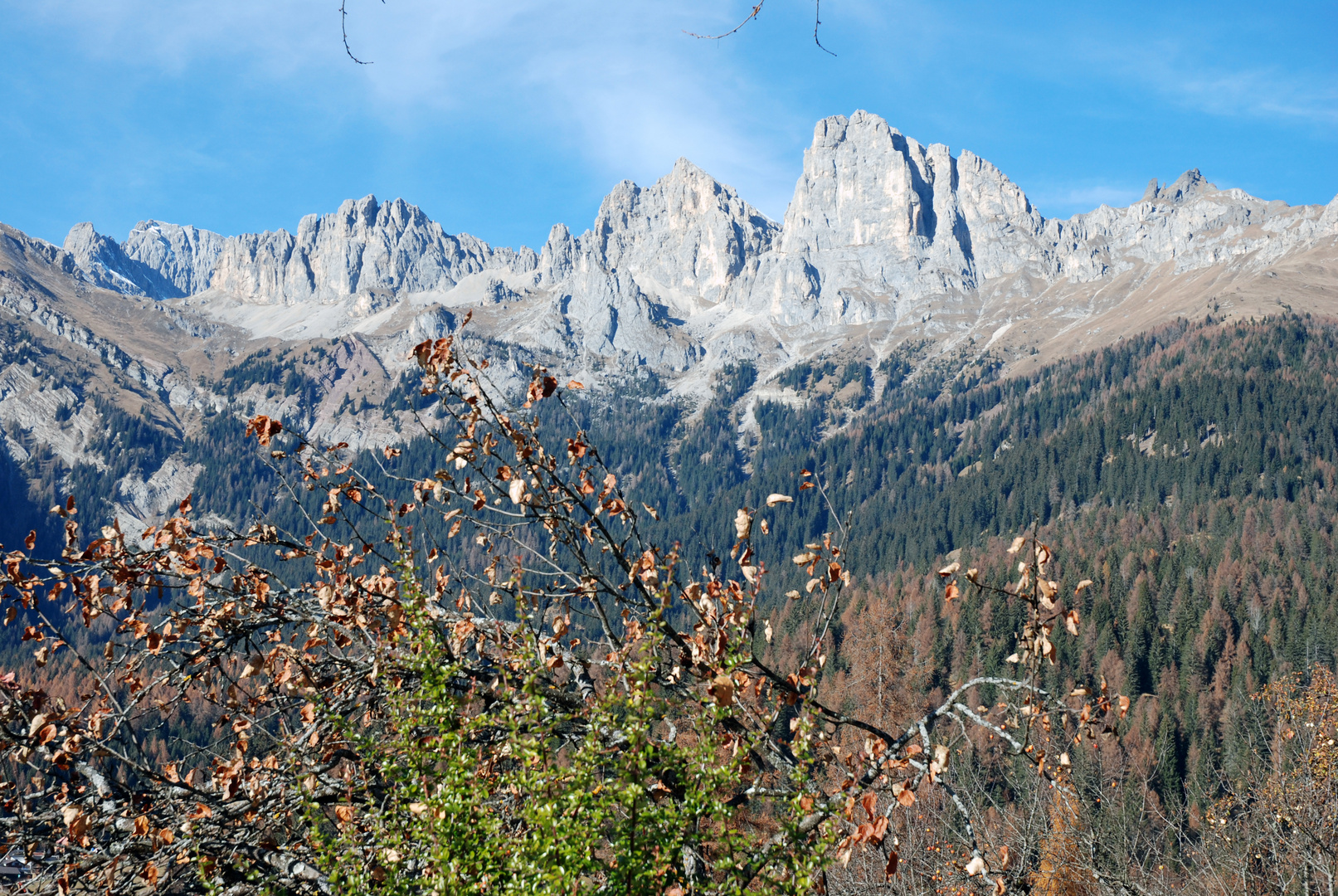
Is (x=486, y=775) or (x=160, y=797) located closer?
(x=486, y=775)

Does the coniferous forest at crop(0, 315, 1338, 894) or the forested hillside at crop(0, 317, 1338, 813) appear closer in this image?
the coniferous forest at crop(0, 315, 1338, 894)

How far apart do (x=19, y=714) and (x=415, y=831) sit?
3.52m

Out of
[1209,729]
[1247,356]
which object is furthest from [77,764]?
[1247,356]

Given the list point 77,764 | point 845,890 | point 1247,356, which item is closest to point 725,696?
point 77,764

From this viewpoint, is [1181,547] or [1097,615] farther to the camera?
[1181,547]

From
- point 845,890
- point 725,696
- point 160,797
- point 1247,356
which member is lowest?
point 845,890

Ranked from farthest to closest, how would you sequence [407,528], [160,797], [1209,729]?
1. [1209,729]
2. [407,528]
3. [160,797]

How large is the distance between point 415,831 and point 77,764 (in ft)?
10.7

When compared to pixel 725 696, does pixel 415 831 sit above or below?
below

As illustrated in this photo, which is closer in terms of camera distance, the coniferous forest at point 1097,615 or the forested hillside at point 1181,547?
the coniferous forest at point 1097,615

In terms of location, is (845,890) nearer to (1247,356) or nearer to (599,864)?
(599,864)

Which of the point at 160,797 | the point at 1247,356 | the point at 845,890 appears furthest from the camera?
the point at 1247,356

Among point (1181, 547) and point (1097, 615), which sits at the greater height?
point (1181, 547)

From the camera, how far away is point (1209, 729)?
76250 mm
